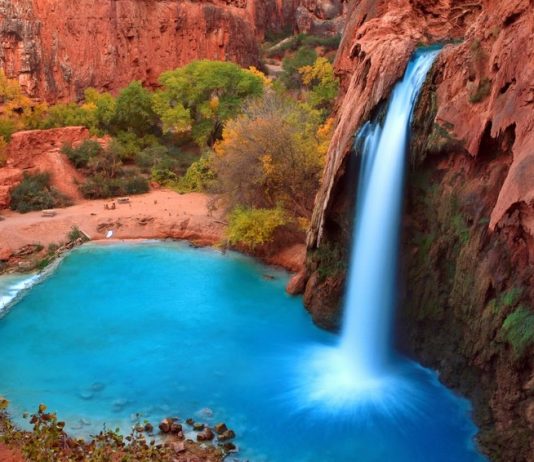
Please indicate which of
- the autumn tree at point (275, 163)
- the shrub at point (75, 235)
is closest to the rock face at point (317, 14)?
the autumn tree at point (275, 163)

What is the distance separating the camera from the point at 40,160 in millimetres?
27297

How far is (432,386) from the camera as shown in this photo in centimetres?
1223

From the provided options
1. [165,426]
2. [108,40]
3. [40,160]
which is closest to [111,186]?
[40,160]

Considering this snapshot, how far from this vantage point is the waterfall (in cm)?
1315

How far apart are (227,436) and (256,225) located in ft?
30.2

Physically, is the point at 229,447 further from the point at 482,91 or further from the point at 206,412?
the point at 482,91

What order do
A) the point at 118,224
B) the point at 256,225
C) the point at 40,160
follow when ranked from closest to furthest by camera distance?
the point at 256,225 → the point at 118,224 → the point at 40,160

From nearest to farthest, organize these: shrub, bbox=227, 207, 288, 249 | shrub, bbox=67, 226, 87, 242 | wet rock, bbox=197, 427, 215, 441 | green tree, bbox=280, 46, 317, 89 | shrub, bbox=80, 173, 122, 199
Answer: wet rock, bbox=197, 427, 215, 441 < shrub, bbox=227, 207, 288, 249 < shrub, bbox=67, 226, 87, 242 < shrub, bbox=80, 173, 122, 199 < green tree, bbox=280, 46, 317, 89

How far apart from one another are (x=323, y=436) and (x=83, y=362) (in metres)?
6.17

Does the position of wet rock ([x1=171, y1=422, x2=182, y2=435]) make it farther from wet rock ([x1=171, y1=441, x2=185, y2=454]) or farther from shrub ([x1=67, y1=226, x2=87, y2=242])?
shrub ([x1=67, y1=226, x2=87, y2=242])

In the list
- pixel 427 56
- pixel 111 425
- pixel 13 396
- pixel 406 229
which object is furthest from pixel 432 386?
pixel 13 396

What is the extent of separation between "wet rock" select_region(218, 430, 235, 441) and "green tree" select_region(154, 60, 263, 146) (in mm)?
23038

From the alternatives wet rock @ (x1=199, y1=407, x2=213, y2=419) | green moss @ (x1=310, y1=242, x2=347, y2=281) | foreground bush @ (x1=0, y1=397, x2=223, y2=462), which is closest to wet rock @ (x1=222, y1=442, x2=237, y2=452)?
foreground bush @ (x1=0, y1=397, x2=223, y2=462)

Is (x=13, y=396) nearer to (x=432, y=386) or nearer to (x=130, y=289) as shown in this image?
(x=130, y=289)
